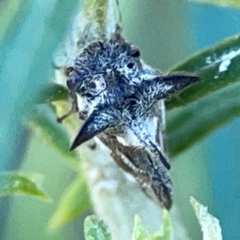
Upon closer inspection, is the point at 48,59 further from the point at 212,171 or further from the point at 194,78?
the point at 212,171

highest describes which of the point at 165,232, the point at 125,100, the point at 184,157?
the point at 184,157

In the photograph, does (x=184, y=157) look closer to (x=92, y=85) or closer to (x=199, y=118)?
(x=199, y=118)

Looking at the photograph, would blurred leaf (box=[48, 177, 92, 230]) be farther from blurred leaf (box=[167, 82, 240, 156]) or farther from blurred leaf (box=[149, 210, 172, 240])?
blurred leaf (box=[149, 210, 172, 240])

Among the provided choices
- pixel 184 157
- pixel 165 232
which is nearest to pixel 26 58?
pixel 165 232

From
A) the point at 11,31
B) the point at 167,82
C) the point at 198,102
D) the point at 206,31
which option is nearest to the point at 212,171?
the point at 206,31

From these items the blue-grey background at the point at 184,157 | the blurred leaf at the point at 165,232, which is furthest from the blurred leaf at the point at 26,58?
the blue-grey background at the point at 184,157
